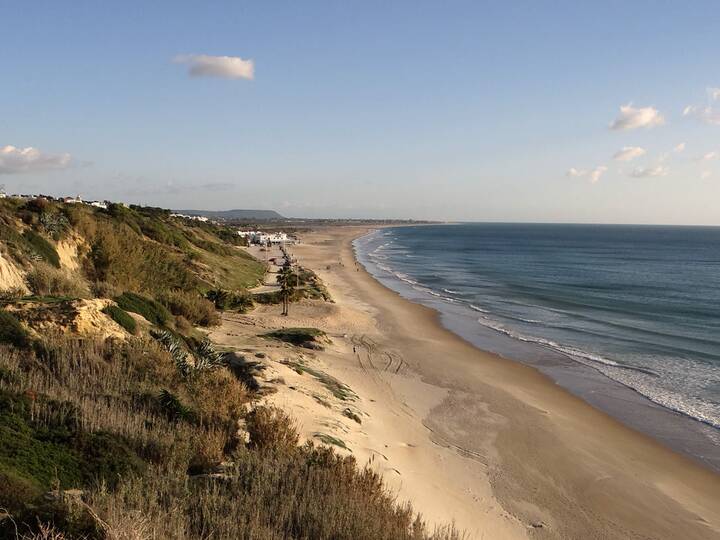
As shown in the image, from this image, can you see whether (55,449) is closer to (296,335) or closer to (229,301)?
(296,335)

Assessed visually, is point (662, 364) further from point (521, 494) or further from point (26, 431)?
point (26, 431)

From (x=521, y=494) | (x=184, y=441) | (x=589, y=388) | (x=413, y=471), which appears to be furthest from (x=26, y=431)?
(x=589, y=388)

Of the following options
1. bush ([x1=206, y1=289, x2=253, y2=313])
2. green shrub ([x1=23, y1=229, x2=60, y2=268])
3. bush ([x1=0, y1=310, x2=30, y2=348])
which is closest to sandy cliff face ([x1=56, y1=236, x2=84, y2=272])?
green shrub ([x1=23, y1=229, x2=60, y2=268])

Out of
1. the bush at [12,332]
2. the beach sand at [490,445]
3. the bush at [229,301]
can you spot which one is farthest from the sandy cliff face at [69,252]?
the bush at [12,332]

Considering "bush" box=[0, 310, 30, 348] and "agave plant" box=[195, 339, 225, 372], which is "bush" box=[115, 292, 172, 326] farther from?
"bush" box=[0, 310, 30, 348]

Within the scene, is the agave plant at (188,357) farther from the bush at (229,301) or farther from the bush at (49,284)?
the bush at (229,301)
